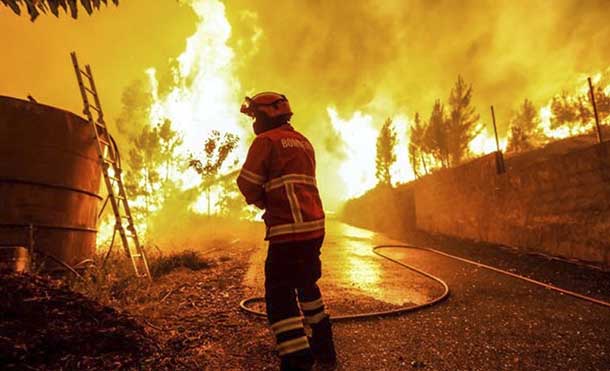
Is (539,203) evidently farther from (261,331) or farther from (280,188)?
(280,188)

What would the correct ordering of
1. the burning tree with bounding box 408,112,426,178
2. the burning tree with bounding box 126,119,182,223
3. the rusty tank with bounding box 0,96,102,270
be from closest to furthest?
the rusty tank with bounding box 0,96,102,270, the burning tree with bounding box 126,119,182,223, the burning tree with bounding box 408,112,426,178

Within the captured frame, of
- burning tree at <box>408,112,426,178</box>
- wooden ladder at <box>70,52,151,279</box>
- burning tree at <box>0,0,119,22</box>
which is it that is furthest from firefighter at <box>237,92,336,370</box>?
burning tree at <box>408,112,426,178</box>

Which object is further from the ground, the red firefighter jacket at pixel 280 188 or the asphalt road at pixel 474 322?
the red firefighter jacket at pixel 280 188

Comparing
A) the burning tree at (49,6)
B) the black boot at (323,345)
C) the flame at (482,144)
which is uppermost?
the flame at (482,144)

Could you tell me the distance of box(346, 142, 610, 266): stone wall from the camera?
19.6 ft

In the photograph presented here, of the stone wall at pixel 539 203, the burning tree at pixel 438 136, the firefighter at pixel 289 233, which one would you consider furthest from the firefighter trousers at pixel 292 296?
the burning tree at pixel 438 136

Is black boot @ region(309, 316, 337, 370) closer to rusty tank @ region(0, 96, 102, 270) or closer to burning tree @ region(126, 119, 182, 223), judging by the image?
rusty tank @ region(0, 96, 102, 270)

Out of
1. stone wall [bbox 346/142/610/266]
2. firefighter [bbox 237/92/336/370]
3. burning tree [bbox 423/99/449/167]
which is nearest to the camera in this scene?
firefighter [bbox 237/92/336/370]

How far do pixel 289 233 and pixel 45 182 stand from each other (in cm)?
456

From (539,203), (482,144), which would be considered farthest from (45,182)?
(482,144)

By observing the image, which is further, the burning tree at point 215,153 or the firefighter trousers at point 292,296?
the burning tree at point 215,153

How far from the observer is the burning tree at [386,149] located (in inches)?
1189

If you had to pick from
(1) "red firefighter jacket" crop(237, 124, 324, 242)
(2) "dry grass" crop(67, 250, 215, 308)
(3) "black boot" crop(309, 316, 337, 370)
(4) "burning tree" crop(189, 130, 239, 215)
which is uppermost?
(4) "burning tree" crop(189, 130, 239, 215)

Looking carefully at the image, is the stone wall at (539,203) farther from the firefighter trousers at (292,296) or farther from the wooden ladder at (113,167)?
the wooden ladder at (113,167)
